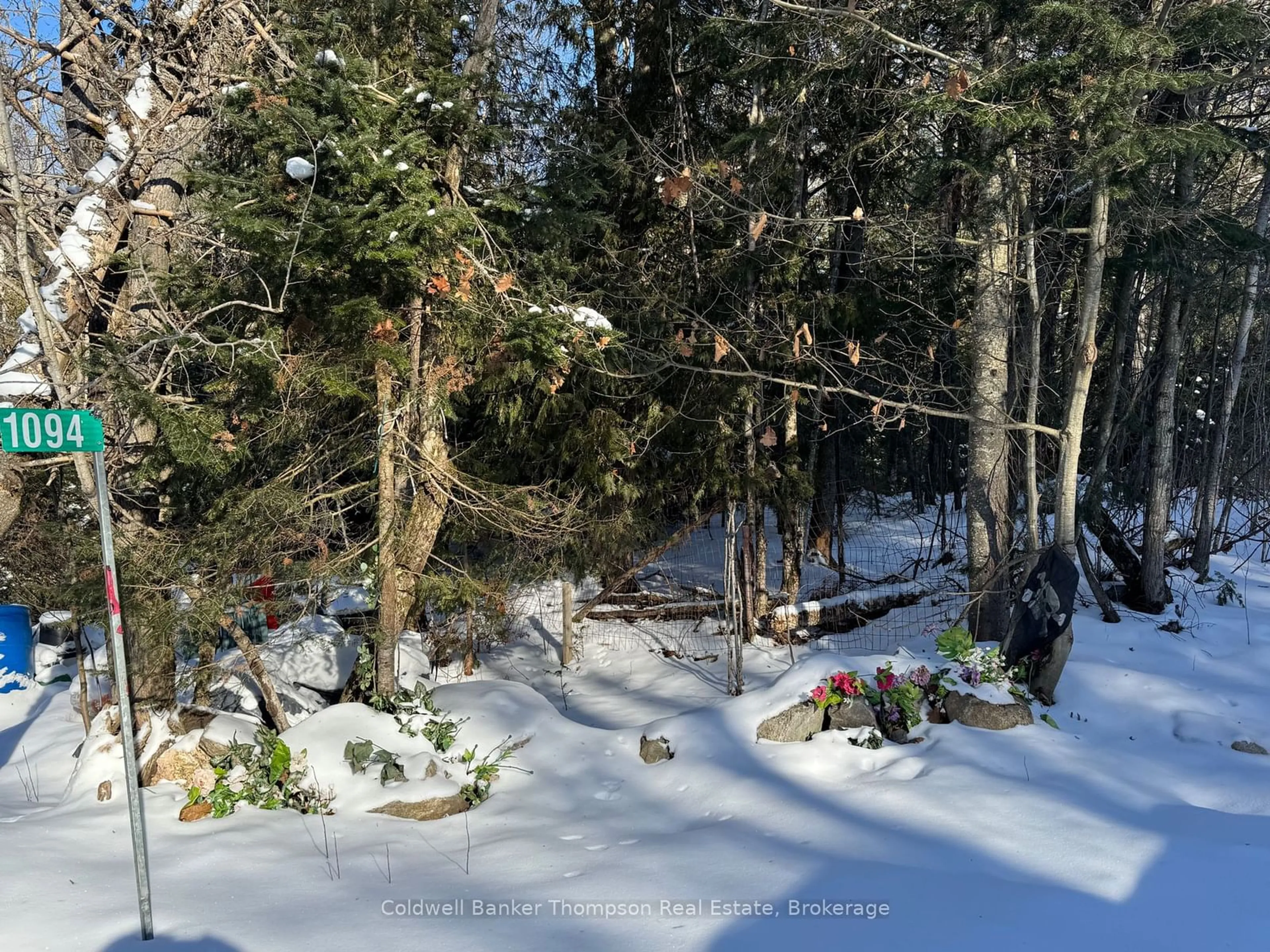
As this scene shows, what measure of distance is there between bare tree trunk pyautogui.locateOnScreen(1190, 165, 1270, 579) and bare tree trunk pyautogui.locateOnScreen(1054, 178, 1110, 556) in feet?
11.2

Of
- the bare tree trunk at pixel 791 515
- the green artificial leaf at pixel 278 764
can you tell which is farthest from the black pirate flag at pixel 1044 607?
the green artificial leaf at pixel 278 764

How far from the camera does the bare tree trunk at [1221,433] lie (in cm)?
936

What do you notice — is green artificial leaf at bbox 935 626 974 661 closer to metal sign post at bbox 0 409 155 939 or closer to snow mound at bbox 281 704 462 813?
snow mound at bbox 281 704 462 813

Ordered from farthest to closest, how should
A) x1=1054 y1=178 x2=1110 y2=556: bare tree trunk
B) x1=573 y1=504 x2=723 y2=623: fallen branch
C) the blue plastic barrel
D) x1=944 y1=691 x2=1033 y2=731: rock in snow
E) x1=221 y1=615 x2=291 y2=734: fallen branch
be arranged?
x1=573 y1=504 x2=723 y2=623: fallen branch < the blue plastic barrel < x1=1054 y1=178 x2=1110 y2=556: bare tree trunk < x1=221 y1=615 x2=291 y2=734: fallen branch < x1=944 y1=691 x2=1033 y2=731: rock in snow

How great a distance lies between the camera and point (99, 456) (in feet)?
12.9

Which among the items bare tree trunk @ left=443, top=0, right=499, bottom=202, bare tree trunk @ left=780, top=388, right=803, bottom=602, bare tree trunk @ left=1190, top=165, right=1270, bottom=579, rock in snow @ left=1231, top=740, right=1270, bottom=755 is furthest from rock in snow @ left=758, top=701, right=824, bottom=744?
bare tree trunk @ left=1190, top=165, right=1270, bottom=579

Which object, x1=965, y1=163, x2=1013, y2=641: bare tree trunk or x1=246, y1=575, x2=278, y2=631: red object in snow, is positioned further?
x1=965, y1=163, x2=1013, y2=641: bare tree trunk

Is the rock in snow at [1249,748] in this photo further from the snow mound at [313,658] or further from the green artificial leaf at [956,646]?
the snow mound at [313,658]

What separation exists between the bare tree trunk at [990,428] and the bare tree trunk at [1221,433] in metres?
3.54

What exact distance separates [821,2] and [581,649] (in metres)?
7.76

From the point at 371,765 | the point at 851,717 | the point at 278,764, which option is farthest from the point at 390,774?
the point at 851,717

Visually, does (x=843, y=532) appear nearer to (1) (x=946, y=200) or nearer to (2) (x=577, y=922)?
(1) (x=946, y=200)

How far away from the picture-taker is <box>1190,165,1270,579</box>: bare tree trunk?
9.36 metres

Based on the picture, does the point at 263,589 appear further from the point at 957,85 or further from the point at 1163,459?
the point at 1163,459
